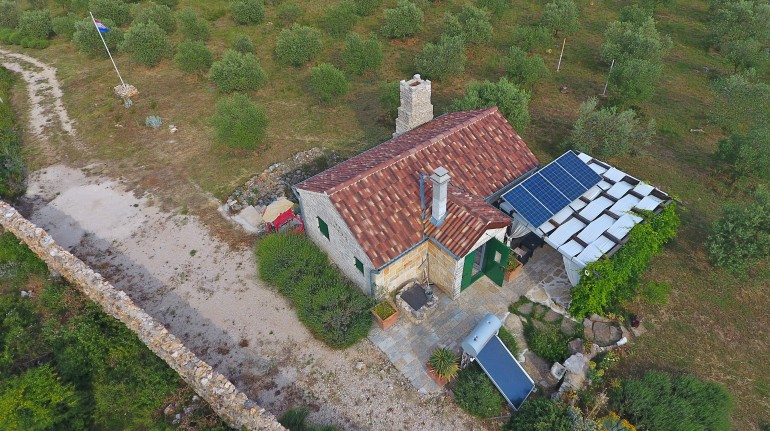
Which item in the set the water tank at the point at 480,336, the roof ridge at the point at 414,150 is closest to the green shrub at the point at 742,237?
the water tank at the point at 480,336

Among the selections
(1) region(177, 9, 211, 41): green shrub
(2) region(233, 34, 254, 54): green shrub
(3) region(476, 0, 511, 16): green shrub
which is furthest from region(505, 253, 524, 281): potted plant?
(1) region(177, 9, 211, 41): green shrub

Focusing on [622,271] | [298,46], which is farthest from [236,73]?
[622,271]

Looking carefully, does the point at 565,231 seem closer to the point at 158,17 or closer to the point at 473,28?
the point at 473,28

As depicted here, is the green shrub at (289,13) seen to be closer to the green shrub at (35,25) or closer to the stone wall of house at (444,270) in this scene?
the green shrub at (35,25)

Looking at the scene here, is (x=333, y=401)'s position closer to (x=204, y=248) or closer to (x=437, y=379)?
(x=437, y=379)

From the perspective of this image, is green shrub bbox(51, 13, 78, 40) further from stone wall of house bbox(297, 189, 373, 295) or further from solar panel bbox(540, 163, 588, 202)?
solar panel bbox(540, 163, 588, 202)

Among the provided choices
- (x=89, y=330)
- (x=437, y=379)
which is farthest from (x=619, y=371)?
(x=89, y=330)

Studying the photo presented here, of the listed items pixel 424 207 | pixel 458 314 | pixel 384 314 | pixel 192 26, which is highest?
pixel 424 207
